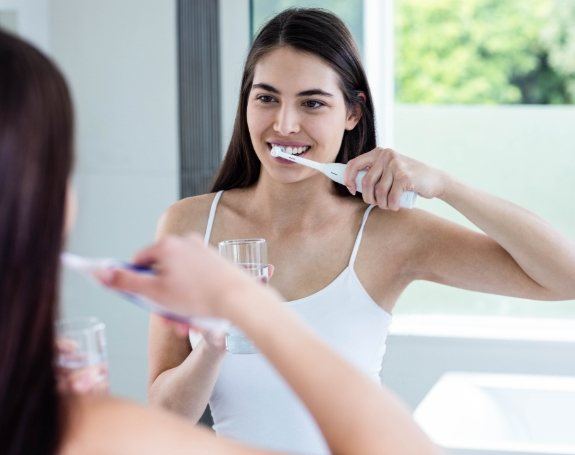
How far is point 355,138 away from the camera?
1928 mm

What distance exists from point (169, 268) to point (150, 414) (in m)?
0.13

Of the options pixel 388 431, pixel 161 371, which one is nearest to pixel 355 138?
pixel 161 371

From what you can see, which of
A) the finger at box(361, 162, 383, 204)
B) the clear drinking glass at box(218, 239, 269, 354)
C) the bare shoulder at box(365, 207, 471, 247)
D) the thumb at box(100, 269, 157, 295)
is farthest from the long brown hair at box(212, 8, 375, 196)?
the thumb at box(100, 269, 157, 295)

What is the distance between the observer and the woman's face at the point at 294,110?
175 cm

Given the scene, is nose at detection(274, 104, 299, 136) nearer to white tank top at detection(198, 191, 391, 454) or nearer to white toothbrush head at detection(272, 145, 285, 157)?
white toothbrush head at detection(272, 145, 285, 157)

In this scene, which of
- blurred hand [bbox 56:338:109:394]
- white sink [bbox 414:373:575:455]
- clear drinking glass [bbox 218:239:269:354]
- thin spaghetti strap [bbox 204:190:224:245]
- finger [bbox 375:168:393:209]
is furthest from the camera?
white sink [bbox 414:373:575:455]

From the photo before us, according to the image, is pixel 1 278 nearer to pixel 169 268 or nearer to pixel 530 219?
pixel 169 268

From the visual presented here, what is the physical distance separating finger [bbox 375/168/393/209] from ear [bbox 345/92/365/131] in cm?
24

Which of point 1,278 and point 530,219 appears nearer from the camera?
point 1,278

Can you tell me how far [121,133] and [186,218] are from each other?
5.22 ft

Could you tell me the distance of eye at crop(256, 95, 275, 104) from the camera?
178 cm

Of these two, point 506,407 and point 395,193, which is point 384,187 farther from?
point 506,407

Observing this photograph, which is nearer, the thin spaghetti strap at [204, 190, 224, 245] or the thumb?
the thumb

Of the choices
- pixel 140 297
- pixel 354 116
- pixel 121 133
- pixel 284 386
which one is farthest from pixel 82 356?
pixel 121 133
